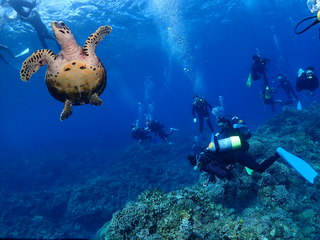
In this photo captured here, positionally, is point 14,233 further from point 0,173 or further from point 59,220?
point 0,173

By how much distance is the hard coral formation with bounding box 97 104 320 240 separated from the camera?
13.5ft

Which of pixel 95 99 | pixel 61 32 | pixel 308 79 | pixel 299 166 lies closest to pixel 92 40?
pixel 61 32

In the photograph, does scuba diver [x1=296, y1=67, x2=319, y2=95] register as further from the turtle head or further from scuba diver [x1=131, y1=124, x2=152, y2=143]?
the turtle head

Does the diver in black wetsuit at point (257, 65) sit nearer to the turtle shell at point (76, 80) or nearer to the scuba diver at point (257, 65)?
the scuba diver at point (257, 65)

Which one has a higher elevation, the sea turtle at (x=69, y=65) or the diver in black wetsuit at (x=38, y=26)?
the sea turtle at (x=69, y=65)

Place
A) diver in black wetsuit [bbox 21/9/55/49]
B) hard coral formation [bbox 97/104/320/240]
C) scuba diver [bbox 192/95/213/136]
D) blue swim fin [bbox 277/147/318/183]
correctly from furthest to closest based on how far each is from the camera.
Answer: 1. scuba diver [bbox 192/95/213/136]
2. diver in black wetsuit [bbox 21/9/55/49]
3. blue swim fin [bbox 277/147/318/183]
4. hard coral formation [bbox 97/104/320/240]

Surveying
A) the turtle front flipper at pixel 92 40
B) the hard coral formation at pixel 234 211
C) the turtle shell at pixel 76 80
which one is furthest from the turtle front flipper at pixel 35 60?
the hard coral formation at pixel 234 211

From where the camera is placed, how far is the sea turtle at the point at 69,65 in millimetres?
4145

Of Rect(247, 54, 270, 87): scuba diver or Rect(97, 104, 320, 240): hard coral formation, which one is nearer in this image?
Rect(97, 104, 320, 240): hard coral formation

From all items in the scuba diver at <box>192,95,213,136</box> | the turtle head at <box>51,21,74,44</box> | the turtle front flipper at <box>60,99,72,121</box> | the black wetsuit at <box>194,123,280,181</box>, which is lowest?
the scuba diver at <box>192,95,213,136</box>

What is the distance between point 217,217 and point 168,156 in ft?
49.1

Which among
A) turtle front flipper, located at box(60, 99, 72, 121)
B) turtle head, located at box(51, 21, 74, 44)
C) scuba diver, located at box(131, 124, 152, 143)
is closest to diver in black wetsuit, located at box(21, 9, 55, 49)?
scuba diver, located at box(131, 124, 152, 143)

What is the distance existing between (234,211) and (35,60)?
5.56m

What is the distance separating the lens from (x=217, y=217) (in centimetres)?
502
